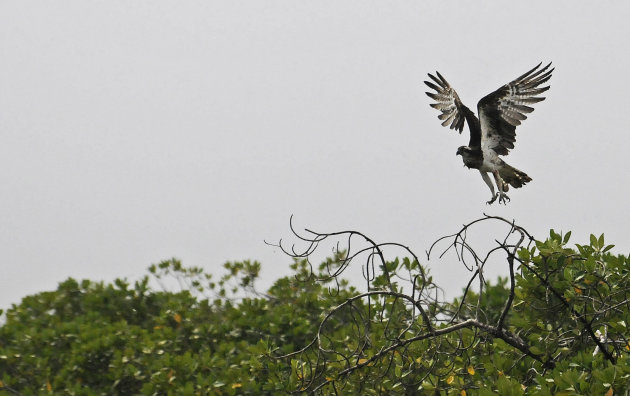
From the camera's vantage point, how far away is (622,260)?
4.92m

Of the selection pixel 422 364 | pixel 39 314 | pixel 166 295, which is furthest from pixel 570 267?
pixel 39 314

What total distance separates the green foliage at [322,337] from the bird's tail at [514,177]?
3.15ft

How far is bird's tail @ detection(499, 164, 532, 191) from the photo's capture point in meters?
6.11

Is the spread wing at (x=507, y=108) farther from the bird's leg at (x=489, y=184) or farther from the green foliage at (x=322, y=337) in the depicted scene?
the green foliage at (x=322, y=337)

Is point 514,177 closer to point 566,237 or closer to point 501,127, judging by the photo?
point 501,127

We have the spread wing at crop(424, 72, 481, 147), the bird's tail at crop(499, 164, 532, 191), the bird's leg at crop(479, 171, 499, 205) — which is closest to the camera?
the bird's leg at crop(479, 171, 499, 205)

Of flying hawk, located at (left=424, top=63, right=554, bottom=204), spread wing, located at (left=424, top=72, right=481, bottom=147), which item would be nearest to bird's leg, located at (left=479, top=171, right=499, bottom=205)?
flying hawk, located at (left=424, top=63, right=554, bottom=204)

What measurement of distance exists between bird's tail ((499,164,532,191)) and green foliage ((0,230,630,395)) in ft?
3.15

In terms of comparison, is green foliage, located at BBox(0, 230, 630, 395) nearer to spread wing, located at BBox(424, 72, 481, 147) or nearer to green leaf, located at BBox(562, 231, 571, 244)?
green leaf, located at BBox(562, 231, 571, 244)

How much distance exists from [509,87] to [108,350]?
4.68 metres

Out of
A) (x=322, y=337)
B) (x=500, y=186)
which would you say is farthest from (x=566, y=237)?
(x=322, y=337)

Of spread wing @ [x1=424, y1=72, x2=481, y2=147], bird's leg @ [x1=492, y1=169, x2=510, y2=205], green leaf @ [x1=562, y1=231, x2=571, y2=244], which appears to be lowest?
green leaf @ [x1=562, y1=231, x2=571, y2=244]

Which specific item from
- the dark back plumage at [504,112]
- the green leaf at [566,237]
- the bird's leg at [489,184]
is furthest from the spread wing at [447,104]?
the green leaf at [566,237]

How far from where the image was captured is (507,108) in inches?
241
